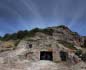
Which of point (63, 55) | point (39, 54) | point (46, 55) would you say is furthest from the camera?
point (46, 55)

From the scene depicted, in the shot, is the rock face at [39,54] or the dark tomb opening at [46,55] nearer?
the rock face at [39,54]

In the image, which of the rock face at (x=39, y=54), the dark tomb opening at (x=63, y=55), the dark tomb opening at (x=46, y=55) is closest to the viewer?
the rock face at (x=39, y=54)

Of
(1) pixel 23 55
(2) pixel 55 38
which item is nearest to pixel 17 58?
(1) pixel 23 55

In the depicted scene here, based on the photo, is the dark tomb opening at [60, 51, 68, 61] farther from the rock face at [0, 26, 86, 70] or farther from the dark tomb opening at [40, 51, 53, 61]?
the dark tomb opening at [40, 51, 53, 61]

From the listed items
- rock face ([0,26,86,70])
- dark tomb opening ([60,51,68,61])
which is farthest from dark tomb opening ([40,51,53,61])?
dark tomb opening ([60,51,68,61])

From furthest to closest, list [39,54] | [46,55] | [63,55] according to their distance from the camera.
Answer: [46,55] → [63,55] → [39,54]

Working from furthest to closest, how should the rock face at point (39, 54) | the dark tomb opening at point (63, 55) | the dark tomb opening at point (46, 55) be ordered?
the dark tomb opening at point (46, 55), the dark tomb opening at point (63, 55), the rock face at point (39, 54)

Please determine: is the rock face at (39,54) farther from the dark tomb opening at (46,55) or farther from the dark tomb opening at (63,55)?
the dark tomb opening at (63,55)

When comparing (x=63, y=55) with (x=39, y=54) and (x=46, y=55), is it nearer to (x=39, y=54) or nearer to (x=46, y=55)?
(x=46, y=55)

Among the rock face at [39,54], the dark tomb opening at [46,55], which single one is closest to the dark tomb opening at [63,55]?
the rock face at [39,54]

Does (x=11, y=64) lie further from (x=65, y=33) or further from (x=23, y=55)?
(x=65, y=33)

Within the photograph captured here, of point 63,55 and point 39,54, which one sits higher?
point 39,54

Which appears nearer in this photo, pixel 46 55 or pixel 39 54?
pixel 39 54

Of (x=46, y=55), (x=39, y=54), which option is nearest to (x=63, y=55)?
(x=46, y=55)
